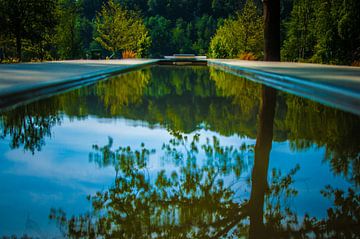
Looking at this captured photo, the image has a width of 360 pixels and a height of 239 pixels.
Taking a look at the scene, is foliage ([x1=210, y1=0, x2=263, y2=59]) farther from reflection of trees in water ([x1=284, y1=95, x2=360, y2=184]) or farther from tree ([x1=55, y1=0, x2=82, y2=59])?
reflection of trees in water ([x1=284, y1=95, x2=360, y2=184])

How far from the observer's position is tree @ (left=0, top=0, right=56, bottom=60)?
97.2ft

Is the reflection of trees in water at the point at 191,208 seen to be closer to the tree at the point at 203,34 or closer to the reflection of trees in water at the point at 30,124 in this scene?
the reflection of trees in water at the point at 30,124

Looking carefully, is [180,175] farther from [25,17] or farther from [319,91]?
[25,17]

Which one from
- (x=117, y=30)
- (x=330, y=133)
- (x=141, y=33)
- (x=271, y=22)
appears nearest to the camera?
(x=330, y=133)

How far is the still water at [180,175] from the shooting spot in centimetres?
278

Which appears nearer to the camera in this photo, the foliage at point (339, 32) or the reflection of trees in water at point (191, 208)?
the reflection of trees in water at point (191, 208)

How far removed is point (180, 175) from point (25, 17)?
29.5 metres

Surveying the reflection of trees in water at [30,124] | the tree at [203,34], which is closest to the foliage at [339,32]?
the reflection of trees in water at [30,124]

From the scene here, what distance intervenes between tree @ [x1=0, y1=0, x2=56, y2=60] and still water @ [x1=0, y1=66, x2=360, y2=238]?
24.7 metres

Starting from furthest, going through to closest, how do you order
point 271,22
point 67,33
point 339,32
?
1. point 67,33
2. point 339,32
3. point 271,22

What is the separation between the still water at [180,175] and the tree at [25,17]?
24702mm

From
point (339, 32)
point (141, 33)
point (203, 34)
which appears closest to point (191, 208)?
point (339, 32)

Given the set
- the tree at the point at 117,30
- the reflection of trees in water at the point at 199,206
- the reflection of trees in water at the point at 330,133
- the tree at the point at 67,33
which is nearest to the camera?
the reflection of trees in water at the point at 199,206

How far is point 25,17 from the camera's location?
30.4 m
